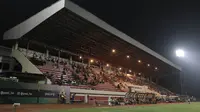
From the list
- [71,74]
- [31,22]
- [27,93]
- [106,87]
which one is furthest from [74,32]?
[106,87]

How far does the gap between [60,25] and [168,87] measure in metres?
56.4

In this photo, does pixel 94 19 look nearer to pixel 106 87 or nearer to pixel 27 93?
pixel 27 93

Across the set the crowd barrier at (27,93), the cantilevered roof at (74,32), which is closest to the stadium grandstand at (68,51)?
the cantilevered roof at (74,32)

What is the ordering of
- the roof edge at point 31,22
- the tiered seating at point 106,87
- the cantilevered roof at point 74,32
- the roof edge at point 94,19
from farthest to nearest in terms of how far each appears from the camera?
the tiered seating at point 106,87, the cantilevered roof at point 74,32, the roof edge at point 94,19, the roof edge at point 31,22

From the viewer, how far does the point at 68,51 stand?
39531 millimetres

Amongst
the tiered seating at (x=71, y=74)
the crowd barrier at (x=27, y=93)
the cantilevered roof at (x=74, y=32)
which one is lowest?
the crowd barrier at (x=27, y=93)

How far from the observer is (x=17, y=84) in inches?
814

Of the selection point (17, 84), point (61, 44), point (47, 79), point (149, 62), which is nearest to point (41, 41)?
point (61, 44)

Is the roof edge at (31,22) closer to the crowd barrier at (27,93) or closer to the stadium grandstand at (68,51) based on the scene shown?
the stadium grandstand at (68,51)

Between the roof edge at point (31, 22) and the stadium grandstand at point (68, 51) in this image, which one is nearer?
the roof edge at point (31, 22)

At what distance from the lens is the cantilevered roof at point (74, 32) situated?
2605 centimetres

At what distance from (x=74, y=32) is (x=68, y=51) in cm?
894

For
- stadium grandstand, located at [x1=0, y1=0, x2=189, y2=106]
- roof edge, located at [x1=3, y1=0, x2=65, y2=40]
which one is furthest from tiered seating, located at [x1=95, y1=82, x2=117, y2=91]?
roof edge, located at [x1=3, y1=0, x2=65, y2=40]

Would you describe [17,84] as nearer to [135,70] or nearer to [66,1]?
[66,1]
